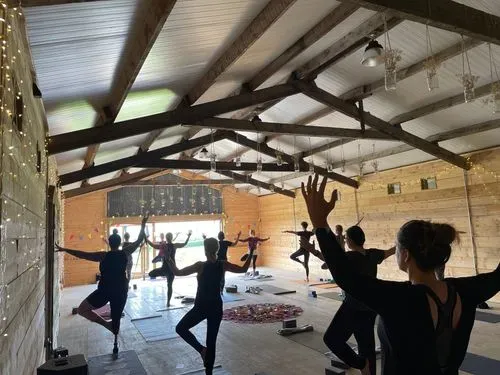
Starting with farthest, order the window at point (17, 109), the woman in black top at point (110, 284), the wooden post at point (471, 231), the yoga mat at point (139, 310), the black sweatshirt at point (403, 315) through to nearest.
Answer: the wooden post at point (471, 231) → the yoga mat at point (139, 310) → the woman in black top at point (110, 284) → the window at point (17, 109) → the black sweatshirt at point (403, 315)

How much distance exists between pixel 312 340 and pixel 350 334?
2365mm

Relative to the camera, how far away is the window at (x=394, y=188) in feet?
31.9

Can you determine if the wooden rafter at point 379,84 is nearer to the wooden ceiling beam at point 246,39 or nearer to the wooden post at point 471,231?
the wooden ceiling beam at point 246,39

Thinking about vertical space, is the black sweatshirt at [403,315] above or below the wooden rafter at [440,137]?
below

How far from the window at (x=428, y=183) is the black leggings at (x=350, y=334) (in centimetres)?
635

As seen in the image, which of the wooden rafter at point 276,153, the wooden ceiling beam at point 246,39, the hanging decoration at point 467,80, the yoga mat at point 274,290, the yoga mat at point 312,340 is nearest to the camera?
the wooden ceiling beam at point 246,39

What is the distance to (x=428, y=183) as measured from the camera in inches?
352

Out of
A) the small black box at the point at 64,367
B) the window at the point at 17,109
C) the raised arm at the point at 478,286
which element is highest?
the window at the point at 17,109

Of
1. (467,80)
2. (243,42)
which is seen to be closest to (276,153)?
(243,42)

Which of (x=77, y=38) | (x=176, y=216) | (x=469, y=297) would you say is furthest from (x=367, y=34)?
(x=176, y=216)

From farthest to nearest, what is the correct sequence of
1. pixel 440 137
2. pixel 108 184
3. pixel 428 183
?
pixel 108 184
pixel 428 183
pixel 440 137

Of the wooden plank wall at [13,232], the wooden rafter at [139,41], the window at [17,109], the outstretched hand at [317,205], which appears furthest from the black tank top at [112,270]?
the outstretched hand at [317,205]

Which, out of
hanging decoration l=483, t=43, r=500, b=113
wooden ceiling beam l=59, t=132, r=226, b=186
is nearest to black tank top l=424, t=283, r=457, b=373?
hanging decoration l=483, t=43, r=500, b=113

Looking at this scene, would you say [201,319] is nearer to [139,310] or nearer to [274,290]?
[139,310]
